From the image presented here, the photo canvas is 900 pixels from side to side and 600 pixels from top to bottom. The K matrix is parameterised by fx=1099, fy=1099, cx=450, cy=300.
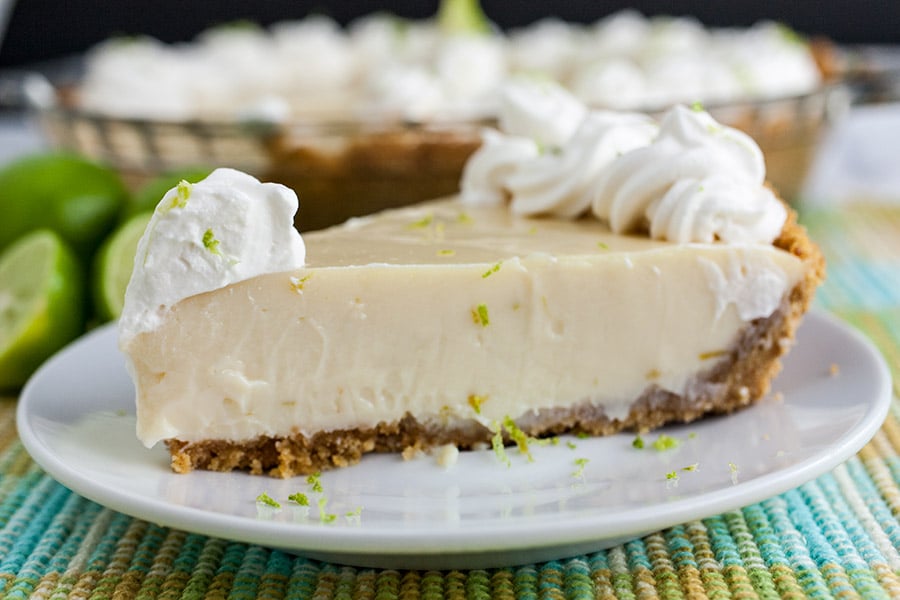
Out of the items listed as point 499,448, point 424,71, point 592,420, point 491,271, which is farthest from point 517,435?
point 424,71

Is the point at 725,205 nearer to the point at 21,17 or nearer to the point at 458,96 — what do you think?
the point at 458,96

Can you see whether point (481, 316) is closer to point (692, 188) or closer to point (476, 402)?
point (476, 402)

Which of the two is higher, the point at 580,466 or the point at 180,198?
the point at 180,198

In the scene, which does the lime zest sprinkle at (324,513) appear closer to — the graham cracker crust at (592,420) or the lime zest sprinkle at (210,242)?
the graham cracker crust at (592,420)

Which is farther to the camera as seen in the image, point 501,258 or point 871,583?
point 501,258

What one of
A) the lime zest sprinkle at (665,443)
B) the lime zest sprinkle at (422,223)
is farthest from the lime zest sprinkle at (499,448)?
the lime zest sprinkle at (422,223)

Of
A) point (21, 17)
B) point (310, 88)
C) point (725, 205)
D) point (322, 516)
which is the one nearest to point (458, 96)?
point (310, 88)

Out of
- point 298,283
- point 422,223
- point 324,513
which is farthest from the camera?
point 422,223
